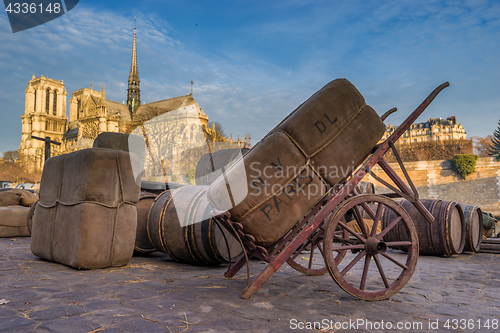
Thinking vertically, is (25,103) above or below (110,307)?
above

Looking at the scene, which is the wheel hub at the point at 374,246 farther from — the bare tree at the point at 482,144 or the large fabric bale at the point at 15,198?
the bare tree at the point at 482,144

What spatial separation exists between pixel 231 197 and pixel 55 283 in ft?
7.15

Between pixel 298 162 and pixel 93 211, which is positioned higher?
pixel 298 162

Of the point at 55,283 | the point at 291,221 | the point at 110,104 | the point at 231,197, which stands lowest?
the point at 55,283

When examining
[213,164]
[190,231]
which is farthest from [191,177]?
[190,231]

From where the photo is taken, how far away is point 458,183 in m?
43.8

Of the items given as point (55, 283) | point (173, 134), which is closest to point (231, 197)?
point (55, 283)

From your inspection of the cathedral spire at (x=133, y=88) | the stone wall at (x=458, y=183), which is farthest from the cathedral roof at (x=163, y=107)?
the stone wall at (x=458, y=183)

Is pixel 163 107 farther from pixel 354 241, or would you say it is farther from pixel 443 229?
pixel 354 241

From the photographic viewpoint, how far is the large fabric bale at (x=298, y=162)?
3121 millimetres

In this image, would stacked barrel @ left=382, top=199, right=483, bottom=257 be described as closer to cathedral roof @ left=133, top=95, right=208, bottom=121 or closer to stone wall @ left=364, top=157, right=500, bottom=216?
stone wall @ left=364, top=157, right=500, bottom=216

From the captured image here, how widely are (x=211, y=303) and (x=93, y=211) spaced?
252cm

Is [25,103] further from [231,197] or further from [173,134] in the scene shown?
[231,197]

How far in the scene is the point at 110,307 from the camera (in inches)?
108
